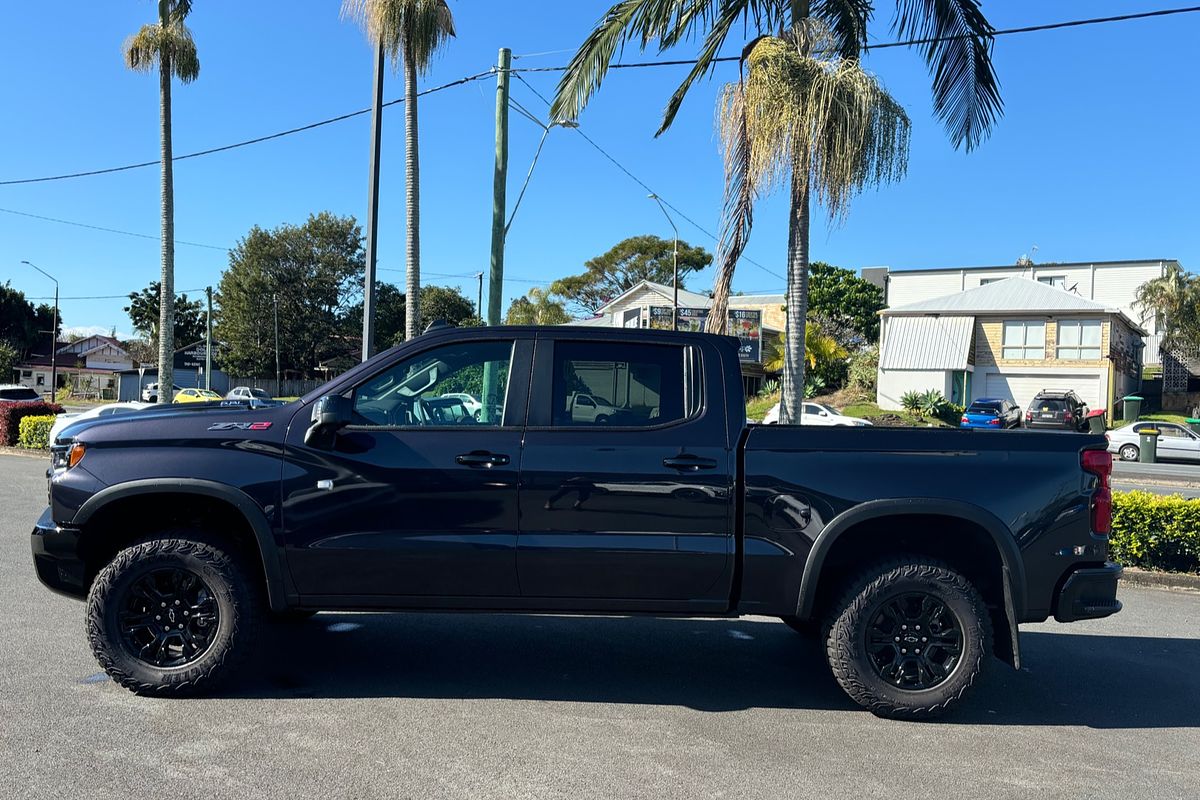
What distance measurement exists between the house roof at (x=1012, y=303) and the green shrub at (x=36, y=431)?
109 feet

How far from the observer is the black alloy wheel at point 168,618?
4.49 metres

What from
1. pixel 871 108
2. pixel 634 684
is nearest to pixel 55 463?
pixel 634 684

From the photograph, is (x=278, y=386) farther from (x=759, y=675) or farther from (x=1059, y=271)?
(x=759, y=675)

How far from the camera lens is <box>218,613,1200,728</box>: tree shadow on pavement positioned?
4.75m

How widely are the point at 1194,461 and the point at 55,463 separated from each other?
30.1 metres

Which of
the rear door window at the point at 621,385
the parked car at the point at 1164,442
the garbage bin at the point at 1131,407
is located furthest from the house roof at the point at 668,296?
the rear door window at the point at 621,385

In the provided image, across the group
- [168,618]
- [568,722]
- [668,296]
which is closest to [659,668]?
[568,722]

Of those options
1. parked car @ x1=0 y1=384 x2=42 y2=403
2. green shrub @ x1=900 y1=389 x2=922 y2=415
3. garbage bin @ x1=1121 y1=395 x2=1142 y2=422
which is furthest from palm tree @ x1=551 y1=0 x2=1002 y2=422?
garbage bin @ x1=1121 y1=395 x2=1142 y2=422

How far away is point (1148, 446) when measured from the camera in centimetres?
2606

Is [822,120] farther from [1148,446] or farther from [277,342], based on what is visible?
[277,342]

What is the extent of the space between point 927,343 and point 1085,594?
1463 inches

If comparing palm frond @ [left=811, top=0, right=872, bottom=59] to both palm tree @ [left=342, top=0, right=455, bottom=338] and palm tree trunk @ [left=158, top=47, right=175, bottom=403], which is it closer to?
palm tree @ [left=342, top=0, right=455, bottom=338]

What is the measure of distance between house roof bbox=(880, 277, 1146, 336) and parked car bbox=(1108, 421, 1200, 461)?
1146 centimetres

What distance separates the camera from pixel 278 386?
203ft
